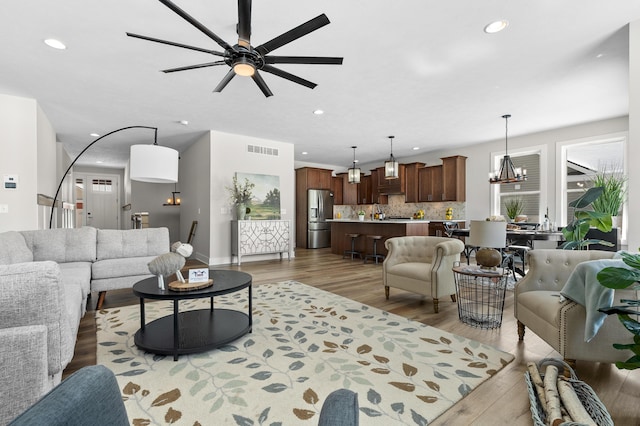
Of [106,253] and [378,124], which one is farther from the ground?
[378,124]

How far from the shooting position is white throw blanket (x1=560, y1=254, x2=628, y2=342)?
1.75 m

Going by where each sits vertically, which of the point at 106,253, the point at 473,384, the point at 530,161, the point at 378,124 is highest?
the point at 378,124

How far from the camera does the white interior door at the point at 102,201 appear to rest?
1045 cm

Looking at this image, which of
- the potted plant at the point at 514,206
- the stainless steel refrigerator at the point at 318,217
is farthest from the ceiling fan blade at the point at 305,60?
the stainless steel refrigerator at the point at 318,217

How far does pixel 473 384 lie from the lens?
6.14 feet

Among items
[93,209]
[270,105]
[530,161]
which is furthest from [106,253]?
[93,209]

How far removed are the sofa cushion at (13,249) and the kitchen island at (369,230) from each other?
217 inches

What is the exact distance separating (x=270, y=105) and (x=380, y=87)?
1.73 metres

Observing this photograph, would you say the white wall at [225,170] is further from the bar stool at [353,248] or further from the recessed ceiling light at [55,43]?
the recessed ceiling light at [55,43]

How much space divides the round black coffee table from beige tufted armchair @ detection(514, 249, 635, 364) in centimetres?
219

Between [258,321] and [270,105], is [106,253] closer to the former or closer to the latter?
[258,321]

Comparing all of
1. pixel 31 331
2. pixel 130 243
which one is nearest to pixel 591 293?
pixel 31 331

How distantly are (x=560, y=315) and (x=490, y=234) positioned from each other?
1.03 m

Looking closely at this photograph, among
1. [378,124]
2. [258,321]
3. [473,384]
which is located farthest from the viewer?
[378,124]
